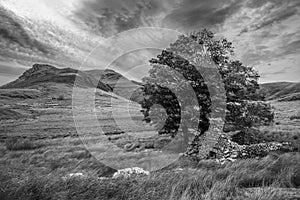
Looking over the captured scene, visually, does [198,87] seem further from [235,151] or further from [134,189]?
[134,189]

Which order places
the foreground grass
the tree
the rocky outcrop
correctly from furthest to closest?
the tree → the rocky outcrop → the foreground grass

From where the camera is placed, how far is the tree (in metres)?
16.5

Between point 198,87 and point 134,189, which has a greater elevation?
point 198,87

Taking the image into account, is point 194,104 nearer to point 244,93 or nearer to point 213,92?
point 213,92

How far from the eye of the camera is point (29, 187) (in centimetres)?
479

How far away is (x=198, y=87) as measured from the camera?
53.8ft

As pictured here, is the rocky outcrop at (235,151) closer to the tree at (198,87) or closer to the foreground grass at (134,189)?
the tree at (198,87)

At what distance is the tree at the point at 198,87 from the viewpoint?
1645cm

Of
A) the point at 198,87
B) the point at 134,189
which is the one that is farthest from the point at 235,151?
the point at 134,189

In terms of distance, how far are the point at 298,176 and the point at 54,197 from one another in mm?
6217

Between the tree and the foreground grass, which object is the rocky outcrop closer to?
the tree

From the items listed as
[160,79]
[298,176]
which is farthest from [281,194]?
[160,79]

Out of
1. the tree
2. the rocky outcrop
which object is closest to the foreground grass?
the rocky outcrop

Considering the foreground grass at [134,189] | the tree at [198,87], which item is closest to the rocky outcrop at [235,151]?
the tree at [198,87]
